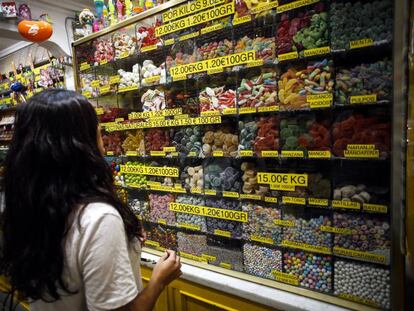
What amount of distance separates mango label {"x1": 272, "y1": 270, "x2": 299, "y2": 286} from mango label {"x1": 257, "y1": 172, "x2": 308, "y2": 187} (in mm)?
506

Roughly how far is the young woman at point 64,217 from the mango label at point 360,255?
1.00 metres

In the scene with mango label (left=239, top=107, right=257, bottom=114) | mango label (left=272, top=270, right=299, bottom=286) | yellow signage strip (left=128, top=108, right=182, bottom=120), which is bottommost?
mango label (left=272, top=270, right=299, bottom=286)

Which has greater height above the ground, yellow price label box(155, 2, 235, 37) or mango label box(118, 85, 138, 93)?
yellow price label box(155, 2, 235, 37)

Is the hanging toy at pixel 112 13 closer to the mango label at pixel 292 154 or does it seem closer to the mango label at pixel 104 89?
the mango label at pixel 104 89

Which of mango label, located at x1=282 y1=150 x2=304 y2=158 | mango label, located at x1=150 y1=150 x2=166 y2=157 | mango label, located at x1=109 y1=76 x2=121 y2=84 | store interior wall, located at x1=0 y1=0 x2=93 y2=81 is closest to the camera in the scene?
mango label, located at x1=282 y1=150 x2=304 y2=158

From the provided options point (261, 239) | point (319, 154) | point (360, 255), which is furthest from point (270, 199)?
point (360, 255)

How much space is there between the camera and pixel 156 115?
7.16ft

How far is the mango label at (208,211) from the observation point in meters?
1.84

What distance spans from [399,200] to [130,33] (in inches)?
81.4

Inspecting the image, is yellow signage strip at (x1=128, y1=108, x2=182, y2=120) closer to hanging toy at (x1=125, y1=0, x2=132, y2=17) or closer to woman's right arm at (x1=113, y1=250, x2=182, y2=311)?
hanging toy at (x1=125, y1=0, x2=132, y2=17)

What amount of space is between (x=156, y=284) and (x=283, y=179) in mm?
880

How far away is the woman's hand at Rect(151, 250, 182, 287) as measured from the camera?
1100 millimetres

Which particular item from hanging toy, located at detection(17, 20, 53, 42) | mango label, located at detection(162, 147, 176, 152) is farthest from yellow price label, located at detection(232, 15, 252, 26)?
hanging toy, located at detection(17, 20, 53, 42)

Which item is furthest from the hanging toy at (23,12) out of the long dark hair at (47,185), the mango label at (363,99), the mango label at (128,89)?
the mango label at (363,99)
